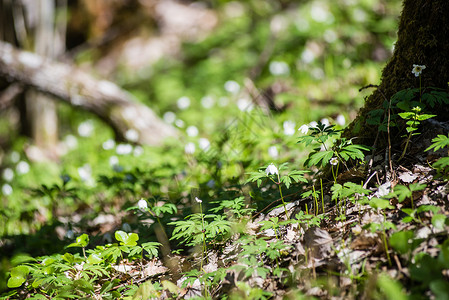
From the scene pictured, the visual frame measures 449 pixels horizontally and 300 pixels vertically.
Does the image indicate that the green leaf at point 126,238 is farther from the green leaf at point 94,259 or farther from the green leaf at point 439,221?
the green leaf at point 439,221

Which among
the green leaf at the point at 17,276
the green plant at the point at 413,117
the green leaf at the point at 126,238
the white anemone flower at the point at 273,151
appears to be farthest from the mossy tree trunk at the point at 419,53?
the green leaf at the point at 17,276

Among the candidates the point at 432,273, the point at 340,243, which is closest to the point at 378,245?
the point at 340,243

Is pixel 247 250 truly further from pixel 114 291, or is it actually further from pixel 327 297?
pixel 114 291

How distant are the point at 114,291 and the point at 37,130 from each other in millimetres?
5108

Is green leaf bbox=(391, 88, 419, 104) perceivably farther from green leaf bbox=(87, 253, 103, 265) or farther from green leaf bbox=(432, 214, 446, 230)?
green leaf bbox=(87, 253, 103, 265)

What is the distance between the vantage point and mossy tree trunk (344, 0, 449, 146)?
79.7 inches

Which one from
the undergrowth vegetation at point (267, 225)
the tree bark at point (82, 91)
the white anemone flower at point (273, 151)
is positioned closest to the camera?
the undergrowth vegetation at point (267, 225)

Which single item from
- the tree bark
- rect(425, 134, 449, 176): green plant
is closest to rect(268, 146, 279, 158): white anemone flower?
rect(425, 134, 449, 176): green plant

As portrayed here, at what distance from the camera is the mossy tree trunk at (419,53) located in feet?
6.64

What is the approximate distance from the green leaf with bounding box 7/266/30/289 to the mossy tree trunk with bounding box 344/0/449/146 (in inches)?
87.8

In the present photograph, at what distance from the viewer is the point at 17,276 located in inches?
78.3

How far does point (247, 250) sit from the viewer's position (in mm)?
1723

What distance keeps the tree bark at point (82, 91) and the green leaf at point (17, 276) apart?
122 inches

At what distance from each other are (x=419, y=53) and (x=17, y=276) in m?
2.84
